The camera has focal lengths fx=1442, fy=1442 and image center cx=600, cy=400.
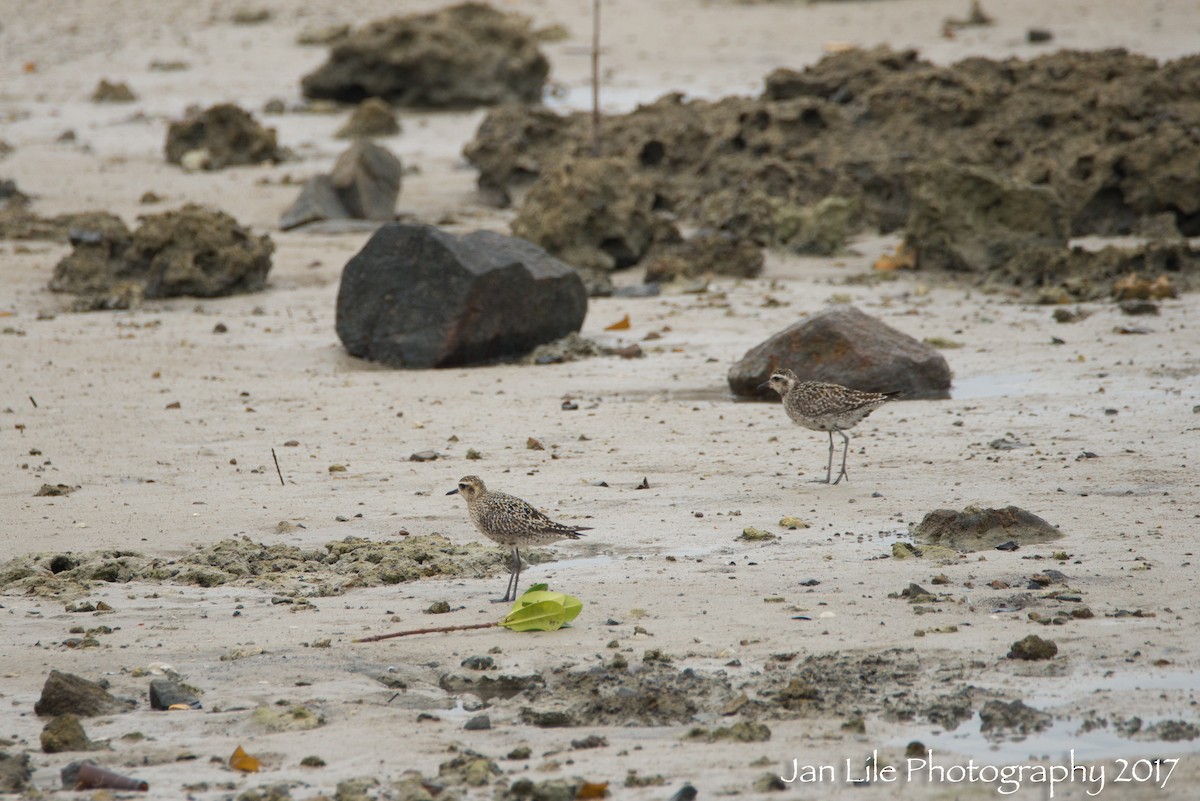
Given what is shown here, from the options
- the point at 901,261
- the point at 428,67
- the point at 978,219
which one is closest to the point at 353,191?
the point at 901,261

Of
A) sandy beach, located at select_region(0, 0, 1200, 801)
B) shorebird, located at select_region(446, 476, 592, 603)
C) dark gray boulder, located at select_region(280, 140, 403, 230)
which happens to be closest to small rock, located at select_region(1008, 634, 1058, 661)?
sandy beach, located at select_region(0, 0, 1200, 801)

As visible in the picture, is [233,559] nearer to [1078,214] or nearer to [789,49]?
[1078,214]

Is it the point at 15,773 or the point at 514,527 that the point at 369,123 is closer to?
the point at 514,527

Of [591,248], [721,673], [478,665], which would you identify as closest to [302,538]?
[478,665]

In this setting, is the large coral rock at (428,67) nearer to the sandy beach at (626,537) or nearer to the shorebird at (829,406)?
the sandy beach at (626,537)

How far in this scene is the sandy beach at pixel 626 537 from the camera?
188 inches

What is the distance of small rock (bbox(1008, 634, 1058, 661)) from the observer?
529 cm

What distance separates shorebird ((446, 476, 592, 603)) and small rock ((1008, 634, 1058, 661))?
2.09 meters

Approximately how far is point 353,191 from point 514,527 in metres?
11.2

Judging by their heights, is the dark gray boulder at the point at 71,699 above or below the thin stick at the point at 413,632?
above

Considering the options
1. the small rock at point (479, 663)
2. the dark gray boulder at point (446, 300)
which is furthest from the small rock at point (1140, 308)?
the small rock at point (479, 663)

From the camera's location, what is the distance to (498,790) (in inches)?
174

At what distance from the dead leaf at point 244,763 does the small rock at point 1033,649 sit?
272cm

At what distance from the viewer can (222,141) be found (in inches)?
789
